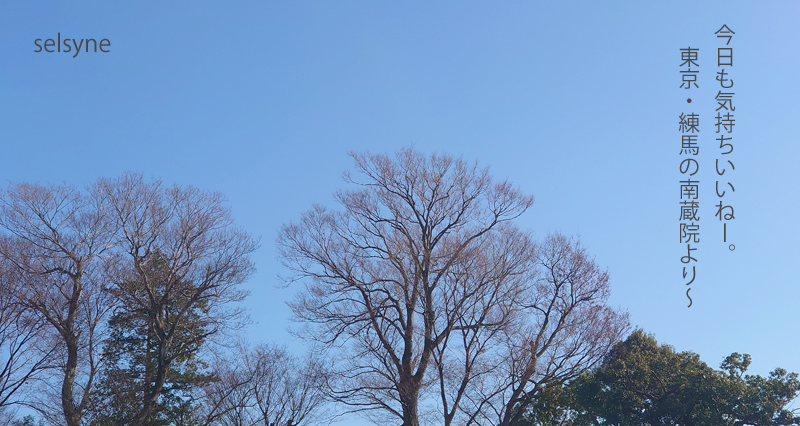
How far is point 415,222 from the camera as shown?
61.5 ft

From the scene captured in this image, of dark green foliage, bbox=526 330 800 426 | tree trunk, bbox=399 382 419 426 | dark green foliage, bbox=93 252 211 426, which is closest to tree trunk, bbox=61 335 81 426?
dark green foliage, bbox=93 252 211 426

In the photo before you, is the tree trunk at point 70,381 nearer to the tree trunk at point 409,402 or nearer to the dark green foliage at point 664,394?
the tree trunk at point 409,402

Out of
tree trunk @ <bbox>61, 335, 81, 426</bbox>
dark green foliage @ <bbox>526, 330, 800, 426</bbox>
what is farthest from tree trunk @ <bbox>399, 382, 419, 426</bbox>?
tree trunk @ <bbox>61, 335, 81, 426</bbox>

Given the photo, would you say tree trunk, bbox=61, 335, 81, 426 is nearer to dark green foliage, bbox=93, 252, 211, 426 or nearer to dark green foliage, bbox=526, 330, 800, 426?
dark green foliage, bbox=93, 252, 211, 426

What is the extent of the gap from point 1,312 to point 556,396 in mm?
17577

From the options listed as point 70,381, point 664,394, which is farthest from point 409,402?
point 70,381

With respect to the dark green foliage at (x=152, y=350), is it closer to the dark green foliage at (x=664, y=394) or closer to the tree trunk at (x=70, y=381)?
the tree trunk at (x=70, y=381)

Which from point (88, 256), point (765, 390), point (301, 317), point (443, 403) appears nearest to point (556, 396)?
point (443, 403)

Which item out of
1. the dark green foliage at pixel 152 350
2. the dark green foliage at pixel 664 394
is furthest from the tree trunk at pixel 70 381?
the dark green foliage at pixel 664 394

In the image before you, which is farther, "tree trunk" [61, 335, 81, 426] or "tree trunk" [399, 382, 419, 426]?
"tree trunk" [61, 335, 81, 426]

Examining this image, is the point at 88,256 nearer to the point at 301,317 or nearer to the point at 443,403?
the point at 301,317

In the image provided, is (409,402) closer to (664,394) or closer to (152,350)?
(664,394)

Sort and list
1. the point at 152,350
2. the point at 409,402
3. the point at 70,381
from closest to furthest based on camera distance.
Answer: the point at 409,402
the point at 70,381
the point at 152,350

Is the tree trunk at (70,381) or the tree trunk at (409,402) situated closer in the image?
the tree trunk at (409,402)
